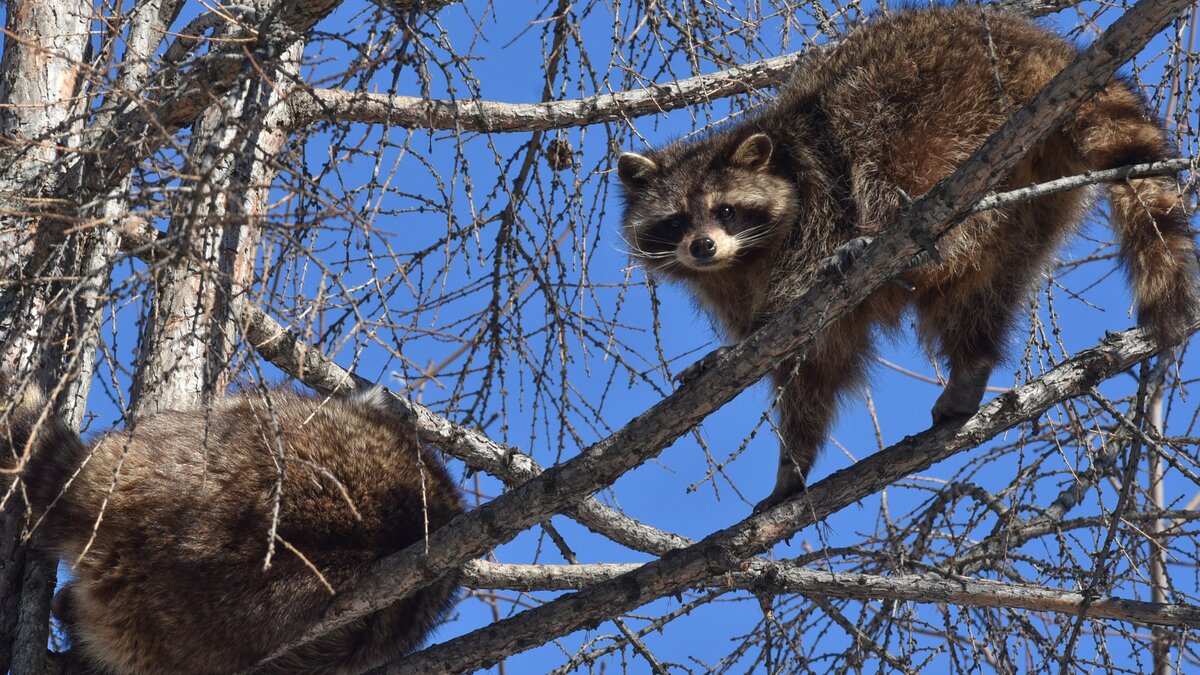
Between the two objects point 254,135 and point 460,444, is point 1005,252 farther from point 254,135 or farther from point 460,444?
point 254,135

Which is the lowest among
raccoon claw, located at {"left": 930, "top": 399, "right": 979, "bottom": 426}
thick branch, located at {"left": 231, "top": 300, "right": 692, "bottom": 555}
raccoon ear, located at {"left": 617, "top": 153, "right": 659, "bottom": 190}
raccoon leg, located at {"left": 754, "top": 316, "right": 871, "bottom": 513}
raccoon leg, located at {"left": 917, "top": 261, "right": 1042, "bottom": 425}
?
thick branch, located at {"left": 231, "top": 300, "right": 692, "bottom": 555}

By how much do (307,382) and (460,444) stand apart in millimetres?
552

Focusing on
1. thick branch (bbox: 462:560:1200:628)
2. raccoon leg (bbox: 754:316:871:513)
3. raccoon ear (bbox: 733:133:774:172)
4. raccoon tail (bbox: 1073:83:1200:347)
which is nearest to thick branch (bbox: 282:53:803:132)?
raccoon ear (bbox: 733:133:774:172)

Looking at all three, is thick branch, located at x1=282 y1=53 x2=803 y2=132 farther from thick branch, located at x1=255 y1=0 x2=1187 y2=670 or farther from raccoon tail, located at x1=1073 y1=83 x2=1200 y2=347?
thick branch, located at x1=255 y1=0 x2=1187 y2=670

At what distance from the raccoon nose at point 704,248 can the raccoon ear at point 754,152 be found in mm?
342

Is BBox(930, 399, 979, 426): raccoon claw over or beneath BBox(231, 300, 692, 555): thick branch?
over

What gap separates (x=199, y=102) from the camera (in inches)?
138

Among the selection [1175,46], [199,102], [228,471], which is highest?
[1175,46]

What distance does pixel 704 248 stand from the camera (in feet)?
14.2

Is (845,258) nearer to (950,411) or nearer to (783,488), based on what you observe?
(950,411)

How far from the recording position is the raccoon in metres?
2.90

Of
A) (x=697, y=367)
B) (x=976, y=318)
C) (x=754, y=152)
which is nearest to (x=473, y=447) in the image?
(x=697, y=367)

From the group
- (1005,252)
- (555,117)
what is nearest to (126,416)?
(555,117)

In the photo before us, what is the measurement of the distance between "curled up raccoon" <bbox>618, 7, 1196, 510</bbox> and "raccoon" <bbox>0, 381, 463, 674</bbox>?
1.50 m
